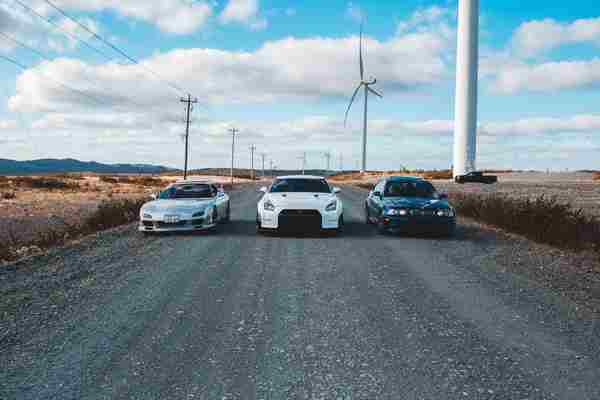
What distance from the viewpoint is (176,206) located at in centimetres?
1227

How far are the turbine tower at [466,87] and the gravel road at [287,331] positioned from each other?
37.4 meters

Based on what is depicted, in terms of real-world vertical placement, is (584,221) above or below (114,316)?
above

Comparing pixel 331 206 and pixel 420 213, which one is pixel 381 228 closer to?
pixel 420 213

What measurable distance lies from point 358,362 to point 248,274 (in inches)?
147

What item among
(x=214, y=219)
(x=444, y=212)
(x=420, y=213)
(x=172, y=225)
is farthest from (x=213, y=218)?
(x=444, y=212)

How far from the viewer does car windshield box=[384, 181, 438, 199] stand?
13164 mm

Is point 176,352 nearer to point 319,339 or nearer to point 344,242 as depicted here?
point 319,339

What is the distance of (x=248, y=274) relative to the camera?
7586mm

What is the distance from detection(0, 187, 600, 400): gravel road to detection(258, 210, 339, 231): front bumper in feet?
8.73

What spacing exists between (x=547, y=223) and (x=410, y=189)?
3.68 meters

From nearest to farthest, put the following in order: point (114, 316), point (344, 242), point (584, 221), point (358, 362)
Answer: point (358, 362)
point (114, 316)
point (344, 242)
point (584, 221)

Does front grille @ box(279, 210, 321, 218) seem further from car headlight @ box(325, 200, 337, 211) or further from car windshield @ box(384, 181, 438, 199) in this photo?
car windshield @ box(384, 181, 438, 199)

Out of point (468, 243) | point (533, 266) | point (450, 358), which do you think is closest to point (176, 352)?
point (450, 358)

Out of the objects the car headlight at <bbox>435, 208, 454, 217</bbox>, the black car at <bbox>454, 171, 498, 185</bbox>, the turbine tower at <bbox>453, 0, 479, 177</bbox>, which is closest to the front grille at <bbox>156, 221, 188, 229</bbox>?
the car headlight at <bbox>435, 208, 454, 217</bbox>
